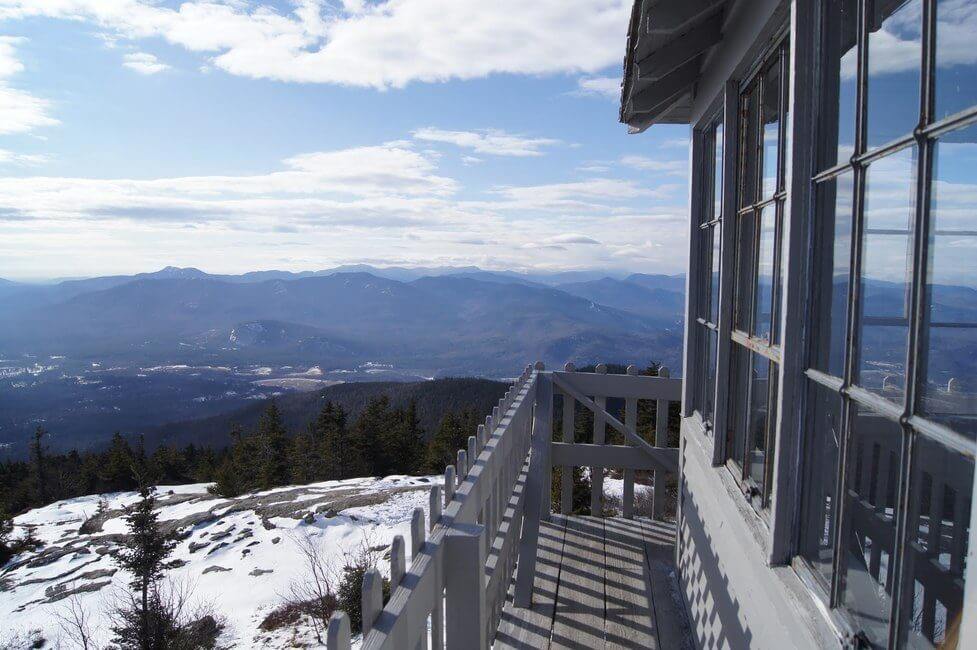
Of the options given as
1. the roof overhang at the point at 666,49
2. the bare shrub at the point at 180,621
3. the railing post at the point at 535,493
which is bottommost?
the bare shrub at the point at 180,621

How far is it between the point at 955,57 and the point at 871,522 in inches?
36.6

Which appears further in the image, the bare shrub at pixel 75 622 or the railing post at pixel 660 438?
the bare shrub at pixel 75 622

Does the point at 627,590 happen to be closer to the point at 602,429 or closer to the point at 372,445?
the point at 602,429

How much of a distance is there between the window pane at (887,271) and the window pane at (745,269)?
3.45ft

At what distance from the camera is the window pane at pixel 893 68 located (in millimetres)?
1033

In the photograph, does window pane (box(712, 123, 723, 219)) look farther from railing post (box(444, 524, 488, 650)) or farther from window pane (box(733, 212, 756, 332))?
railing post (box(444, 524, 488, 650))

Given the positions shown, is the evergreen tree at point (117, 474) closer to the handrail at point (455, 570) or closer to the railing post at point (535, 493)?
the railing post at point (535, 493)

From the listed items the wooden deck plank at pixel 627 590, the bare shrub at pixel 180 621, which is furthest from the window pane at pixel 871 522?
the bare shrub at pixel 180 621

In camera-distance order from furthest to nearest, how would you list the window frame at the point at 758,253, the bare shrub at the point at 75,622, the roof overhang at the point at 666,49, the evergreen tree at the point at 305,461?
1. the evergreen tree at the point at 305,461
2. the bare shrub at the point at 75,622
3. the roof overhang at the point at 666,49
4. the window frame at the point at 758,253

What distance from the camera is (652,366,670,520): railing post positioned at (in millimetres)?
4711

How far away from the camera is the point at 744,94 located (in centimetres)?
241

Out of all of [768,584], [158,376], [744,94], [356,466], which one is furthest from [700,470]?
[158,376]

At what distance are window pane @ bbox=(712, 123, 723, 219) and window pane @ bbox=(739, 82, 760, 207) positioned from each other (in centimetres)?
41

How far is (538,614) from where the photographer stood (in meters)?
3.31
